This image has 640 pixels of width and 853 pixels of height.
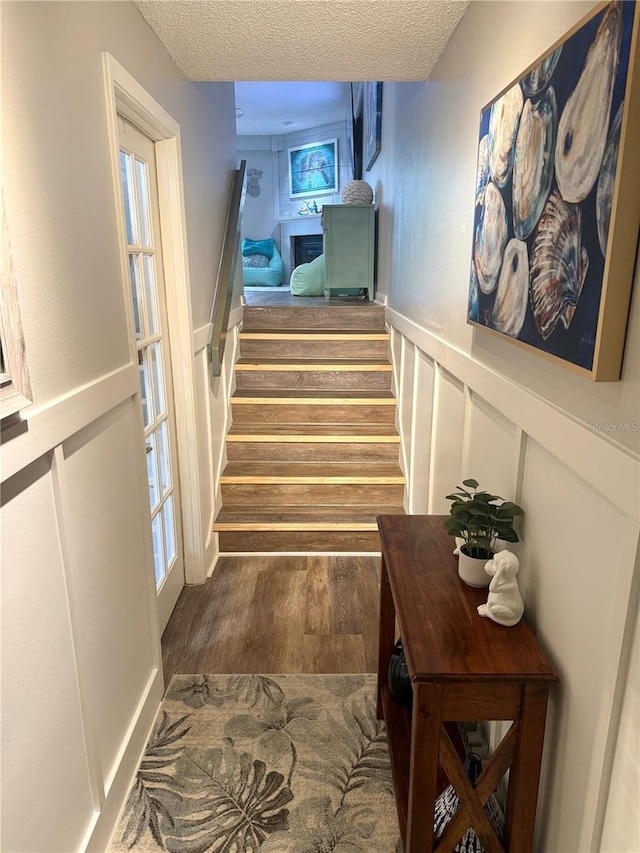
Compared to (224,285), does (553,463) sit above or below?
below

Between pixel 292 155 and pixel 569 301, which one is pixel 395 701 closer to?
pixel 569 301

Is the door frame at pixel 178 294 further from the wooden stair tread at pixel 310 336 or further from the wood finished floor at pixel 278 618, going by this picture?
the wooden stair tread at pixel 310 336

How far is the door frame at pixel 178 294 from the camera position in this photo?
180 centimetres

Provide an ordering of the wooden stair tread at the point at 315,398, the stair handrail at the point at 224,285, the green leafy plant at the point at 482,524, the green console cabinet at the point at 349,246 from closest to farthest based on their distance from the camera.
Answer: the green leafy plant at the point at 482,524 → the stair handrail at the point at 224,285 → the wooden stair tread at the point at 315,398 → the green console cabinet at the point at 349,246

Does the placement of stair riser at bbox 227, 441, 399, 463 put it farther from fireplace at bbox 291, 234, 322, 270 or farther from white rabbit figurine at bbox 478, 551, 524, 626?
fireplace at bbox 291, 234, 322, 270

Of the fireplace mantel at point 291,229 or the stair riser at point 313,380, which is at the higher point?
the fireplace mantel at point 291,229

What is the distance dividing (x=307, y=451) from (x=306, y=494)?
27 cm

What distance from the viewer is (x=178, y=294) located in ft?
7.61

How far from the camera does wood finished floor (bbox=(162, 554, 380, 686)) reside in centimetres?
212

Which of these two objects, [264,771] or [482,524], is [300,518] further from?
[482,524]

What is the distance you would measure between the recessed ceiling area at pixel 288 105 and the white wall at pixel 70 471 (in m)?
4.52

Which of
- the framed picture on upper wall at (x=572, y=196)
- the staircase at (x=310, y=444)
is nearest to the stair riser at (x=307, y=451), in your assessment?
the staircase at (x=310, y=444)

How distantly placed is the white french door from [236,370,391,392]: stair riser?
3.76 ft

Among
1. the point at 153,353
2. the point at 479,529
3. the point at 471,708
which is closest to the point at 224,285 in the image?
the point at 153,353
